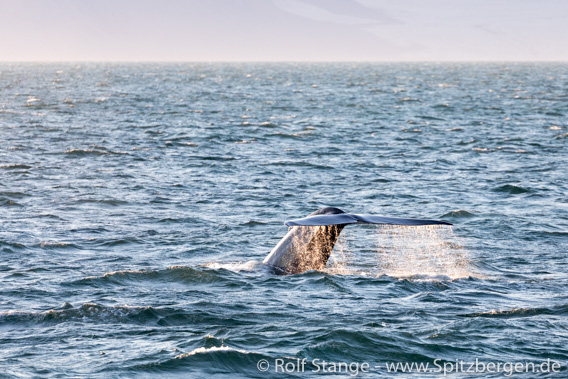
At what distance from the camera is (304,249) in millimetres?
15148

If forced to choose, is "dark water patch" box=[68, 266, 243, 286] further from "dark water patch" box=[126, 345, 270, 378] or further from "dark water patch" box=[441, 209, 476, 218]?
"dark water patch" box=[441, 209, 476, 218]

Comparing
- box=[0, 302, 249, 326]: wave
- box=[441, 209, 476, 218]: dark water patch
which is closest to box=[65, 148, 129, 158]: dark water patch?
box=[441, 209, 476, 218]: dark water patch

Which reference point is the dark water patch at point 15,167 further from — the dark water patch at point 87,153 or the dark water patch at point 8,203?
the dark water patch at point 8,203

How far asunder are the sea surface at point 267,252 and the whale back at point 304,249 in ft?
0.93

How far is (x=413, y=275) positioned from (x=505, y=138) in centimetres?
2364

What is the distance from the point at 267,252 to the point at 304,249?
9.77ft

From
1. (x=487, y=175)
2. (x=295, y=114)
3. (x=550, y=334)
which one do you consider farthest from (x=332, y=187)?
(x=295, y=114)

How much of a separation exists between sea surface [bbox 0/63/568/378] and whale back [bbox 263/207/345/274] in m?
0.28

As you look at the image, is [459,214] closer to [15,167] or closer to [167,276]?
[167,276]

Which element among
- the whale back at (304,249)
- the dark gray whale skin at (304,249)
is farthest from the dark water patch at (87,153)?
the whale back at (304,249)

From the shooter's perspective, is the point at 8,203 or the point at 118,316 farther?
the point at 8,203

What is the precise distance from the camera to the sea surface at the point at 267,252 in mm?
11383

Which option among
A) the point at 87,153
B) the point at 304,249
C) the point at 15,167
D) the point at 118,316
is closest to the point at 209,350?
the point at 118,316

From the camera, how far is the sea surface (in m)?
11.4
